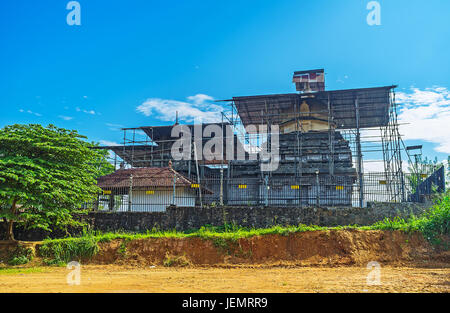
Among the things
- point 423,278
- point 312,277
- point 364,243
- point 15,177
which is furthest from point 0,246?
point 423,278

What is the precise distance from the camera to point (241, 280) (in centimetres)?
976

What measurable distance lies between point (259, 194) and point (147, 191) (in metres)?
7.19

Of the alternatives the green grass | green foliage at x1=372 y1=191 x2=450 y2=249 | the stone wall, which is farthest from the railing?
green foliage at x1=372 y1=191 x2=450 y2=249

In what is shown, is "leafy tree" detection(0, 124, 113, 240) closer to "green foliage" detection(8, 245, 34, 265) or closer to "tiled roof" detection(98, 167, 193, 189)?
"green foliage" detection(8, 245, 34, 265)

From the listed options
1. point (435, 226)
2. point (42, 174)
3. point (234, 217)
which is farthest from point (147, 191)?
point (435, 226)

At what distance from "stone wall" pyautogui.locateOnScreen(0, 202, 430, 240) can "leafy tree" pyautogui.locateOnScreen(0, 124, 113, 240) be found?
1695 millimetres

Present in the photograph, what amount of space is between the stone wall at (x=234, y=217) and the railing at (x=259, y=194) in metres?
0.83

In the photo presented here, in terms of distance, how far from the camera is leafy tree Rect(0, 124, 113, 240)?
13812mm

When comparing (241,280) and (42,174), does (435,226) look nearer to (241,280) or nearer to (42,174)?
(241,280)

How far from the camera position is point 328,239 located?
13156 mm
